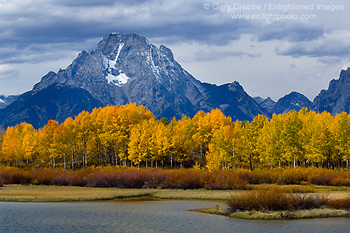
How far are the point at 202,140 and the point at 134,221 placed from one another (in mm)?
74527

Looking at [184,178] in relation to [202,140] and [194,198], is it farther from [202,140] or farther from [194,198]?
[202,140]

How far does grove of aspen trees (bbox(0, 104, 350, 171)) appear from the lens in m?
88.6

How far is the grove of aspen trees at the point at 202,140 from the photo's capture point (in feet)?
291

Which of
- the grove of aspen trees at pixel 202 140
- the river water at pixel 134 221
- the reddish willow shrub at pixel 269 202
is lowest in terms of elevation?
the river water at pixel 134 221

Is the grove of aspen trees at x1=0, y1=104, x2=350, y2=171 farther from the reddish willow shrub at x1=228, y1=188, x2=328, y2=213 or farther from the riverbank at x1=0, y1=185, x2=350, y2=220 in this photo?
the reddish willow shrub at x1=228, y1=188, x2=328, y2=213

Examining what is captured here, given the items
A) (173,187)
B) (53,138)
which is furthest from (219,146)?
(53,138)

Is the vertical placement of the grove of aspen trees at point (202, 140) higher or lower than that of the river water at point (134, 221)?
higher

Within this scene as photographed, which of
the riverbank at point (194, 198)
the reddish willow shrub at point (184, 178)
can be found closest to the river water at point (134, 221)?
the riverbank at point (194, 198)

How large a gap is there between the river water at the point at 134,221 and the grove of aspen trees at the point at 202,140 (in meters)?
46.2

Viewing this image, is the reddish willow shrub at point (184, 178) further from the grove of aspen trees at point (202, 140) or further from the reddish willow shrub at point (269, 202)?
the reddish willow shrub at point (269, 202)

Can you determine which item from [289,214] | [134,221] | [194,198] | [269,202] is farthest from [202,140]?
[134,221]

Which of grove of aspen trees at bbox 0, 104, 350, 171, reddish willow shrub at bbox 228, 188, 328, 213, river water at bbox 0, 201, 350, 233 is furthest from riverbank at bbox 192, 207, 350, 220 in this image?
grove of aspen trees at bbox 0, 104, 350, 171

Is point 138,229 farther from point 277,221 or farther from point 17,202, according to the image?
point 17,202

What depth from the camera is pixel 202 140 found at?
11100 cm
